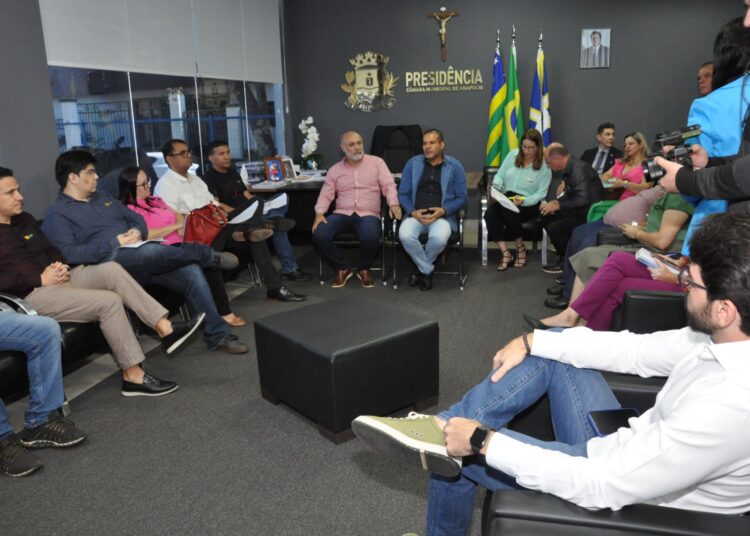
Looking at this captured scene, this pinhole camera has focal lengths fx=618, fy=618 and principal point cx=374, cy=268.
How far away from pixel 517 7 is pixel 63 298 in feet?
18.5

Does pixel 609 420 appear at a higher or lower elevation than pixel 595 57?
lower

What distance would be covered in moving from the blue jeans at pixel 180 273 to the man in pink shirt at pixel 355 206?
140cm

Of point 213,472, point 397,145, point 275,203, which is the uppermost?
point 397,145

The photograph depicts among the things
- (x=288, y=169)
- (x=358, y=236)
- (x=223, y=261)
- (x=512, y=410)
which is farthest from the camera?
(x=288, y=169)

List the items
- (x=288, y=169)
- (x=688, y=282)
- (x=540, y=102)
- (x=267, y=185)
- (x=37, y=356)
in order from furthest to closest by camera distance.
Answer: (x=540, y=102)
(x=288, y=169)
(x=267, y=185)
(x=37, y=356)
(x=688, y=282)

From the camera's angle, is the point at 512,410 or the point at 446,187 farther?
the point at 446,187

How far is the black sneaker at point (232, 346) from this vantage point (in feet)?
11.6

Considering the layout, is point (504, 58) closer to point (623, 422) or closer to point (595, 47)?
point (595, 47)

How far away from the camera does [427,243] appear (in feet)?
15.6

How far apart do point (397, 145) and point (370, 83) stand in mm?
1256

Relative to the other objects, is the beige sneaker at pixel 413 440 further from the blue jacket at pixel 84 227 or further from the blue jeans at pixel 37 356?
the blue jacket at pixel 84 227

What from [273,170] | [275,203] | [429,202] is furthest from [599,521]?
[273,170]

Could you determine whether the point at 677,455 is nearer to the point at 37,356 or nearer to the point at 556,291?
the point at 37,356

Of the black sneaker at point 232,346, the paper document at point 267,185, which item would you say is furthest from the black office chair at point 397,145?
the black sneaker at point 232,346
